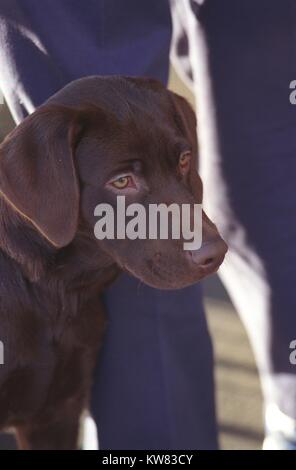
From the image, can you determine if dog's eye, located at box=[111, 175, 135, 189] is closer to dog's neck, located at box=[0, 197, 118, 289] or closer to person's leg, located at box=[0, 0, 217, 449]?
dog's neck, located at box=[0, 197, 118, 289]

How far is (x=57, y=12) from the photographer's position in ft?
5.30

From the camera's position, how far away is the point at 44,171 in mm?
1467

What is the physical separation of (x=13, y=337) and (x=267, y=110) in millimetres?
695

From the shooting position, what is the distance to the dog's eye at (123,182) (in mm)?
1496

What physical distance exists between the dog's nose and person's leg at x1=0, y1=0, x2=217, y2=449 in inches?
12.1

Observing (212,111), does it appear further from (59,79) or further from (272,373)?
(272,373)

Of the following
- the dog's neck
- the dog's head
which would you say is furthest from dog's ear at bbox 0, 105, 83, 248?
the dog's neck

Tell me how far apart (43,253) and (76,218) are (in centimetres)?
15

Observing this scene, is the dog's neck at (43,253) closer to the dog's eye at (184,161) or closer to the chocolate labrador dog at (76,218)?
the chocolate labrador dog at (76,218)

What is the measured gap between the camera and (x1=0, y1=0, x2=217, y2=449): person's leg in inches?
64.0

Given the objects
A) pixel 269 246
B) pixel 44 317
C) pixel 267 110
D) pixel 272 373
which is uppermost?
pixel 267 110

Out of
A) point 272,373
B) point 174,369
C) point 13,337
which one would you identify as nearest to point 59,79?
point 13,337

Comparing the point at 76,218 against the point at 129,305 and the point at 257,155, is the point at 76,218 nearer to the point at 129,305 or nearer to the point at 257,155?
the point at 129,305

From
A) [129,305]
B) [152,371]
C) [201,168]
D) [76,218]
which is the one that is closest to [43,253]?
[76,218]
